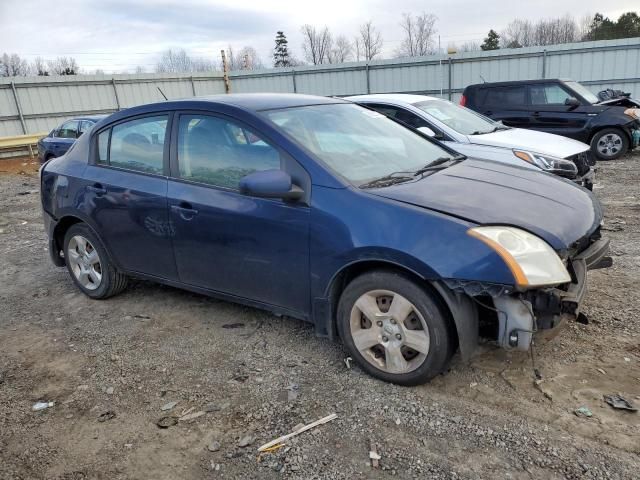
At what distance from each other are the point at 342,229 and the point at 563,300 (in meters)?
1.23

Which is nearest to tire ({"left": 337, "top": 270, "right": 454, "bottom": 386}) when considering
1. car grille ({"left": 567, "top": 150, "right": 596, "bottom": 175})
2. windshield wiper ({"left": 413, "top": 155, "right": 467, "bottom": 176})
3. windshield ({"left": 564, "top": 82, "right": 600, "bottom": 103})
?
windshield wiper ({"left": 413, "top": 155, "right": 467, "bottom": 176})

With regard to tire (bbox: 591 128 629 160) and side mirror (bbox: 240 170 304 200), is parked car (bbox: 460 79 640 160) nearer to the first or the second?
tire (bbox: 591 128 629 160)

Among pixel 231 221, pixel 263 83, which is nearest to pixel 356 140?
pixel 231 221

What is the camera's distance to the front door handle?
364cm

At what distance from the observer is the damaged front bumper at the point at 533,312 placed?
2.70 metres

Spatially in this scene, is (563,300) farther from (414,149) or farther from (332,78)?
(332,78)

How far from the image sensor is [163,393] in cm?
321

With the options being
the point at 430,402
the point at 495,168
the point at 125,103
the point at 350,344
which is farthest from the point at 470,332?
the point at 125,103

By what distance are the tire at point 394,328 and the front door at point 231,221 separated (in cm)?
37

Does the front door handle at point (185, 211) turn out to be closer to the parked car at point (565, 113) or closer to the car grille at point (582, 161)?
the car grille at point (582, 161)

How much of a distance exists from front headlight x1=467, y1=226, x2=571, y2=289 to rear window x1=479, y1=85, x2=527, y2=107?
9.71 meters

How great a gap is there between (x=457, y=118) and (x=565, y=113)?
470 centimetres

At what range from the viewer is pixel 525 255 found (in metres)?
2.65

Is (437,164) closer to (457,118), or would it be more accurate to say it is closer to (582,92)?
(457,118)
